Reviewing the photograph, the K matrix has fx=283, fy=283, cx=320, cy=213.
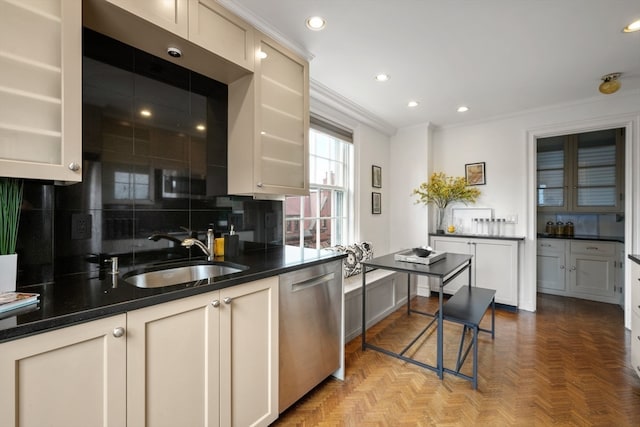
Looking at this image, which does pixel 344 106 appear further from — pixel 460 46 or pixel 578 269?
pixel 578 269

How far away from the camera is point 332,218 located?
137 inches

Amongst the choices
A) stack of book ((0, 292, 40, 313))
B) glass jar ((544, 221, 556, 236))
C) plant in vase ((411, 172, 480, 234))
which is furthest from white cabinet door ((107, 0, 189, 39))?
glass jar ((544, 221, 556, 236))

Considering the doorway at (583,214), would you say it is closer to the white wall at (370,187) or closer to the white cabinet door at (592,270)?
the white cabinet door at (592,270)

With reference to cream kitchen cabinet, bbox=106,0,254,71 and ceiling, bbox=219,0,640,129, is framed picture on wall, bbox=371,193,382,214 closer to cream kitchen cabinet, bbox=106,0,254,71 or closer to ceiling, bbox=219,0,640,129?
ceiling, bbox=219,0,640,129

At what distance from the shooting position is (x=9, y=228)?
115 centimetres

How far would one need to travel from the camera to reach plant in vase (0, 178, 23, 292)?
1083 millimetres

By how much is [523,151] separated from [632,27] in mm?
1845

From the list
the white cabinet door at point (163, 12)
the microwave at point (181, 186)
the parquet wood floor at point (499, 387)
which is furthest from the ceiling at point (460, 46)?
the parquet wood floor at point (499, 387)

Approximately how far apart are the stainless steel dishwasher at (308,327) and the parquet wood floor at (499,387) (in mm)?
211

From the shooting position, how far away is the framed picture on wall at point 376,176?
13.3 feet

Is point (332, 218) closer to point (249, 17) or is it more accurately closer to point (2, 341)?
point (249, 17)

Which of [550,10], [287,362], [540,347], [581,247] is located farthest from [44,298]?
[581,247]

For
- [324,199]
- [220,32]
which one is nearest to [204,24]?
[220,32]

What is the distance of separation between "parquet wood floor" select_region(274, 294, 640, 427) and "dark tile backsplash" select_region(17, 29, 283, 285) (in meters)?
1.42
